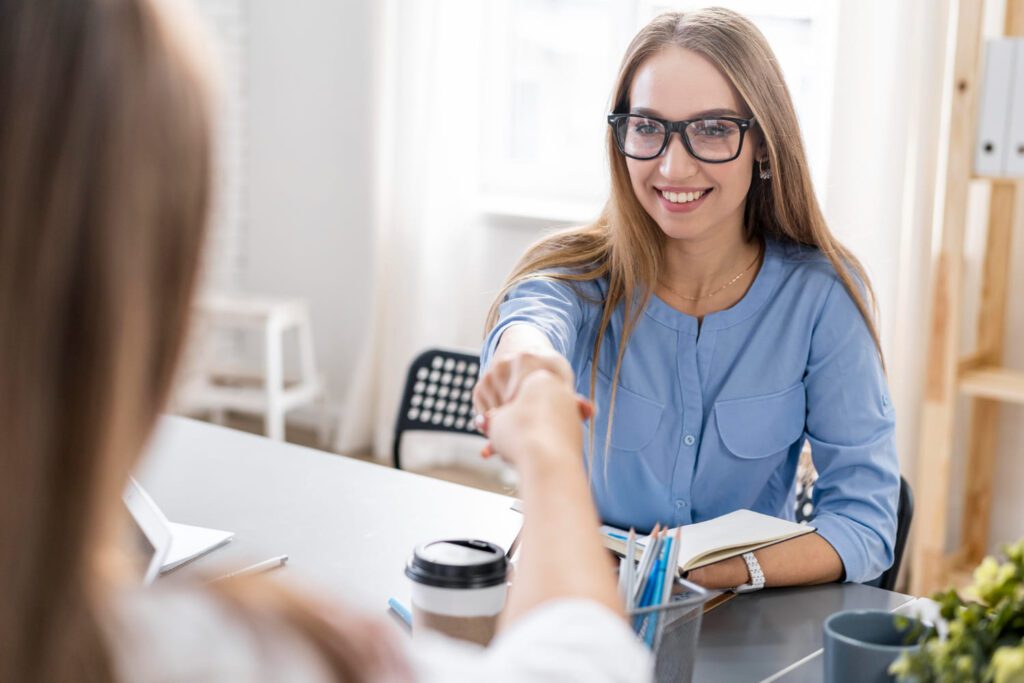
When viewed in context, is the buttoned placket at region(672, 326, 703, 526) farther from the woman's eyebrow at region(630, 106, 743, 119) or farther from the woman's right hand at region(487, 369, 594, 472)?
the woman's right hand at region(487, 369, 594, 472)

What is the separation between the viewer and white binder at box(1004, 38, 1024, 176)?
9.14 feet

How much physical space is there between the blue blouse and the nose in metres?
0.20

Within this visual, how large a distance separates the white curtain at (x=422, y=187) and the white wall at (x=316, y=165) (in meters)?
0.16

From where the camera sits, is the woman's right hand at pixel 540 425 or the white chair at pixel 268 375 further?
the white chair at pixel 268 375

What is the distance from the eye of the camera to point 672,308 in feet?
5.93

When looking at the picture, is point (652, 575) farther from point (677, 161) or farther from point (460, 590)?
point (677, 161)

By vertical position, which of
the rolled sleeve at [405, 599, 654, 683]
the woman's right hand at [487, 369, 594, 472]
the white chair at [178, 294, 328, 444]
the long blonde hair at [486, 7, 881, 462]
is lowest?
the white chair at [178, 294, 328, 444]

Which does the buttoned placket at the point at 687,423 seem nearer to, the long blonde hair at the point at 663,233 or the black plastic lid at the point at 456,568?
the long blonde hair at the point at 663,233

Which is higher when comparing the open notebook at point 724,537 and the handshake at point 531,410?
the handshake at point 531,410

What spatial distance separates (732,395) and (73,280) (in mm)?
1258

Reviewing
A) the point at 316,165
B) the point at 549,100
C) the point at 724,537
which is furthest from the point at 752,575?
the point at 316,165

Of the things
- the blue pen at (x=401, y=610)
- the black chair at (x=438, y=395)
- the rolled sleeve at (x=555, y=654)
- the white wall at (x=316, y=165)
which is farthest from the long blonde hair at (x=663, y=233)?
the white wall at (x=316, y=165)

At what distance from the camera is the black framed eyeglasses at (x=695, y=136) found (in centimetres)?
171

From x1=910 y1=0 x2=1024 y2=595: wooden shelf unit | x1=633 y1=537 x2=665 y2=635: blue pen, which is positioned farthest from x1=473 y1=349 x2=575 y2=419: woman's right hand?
x1=910 y1=0 x2=1024 y2=595: wooden shelf unit
